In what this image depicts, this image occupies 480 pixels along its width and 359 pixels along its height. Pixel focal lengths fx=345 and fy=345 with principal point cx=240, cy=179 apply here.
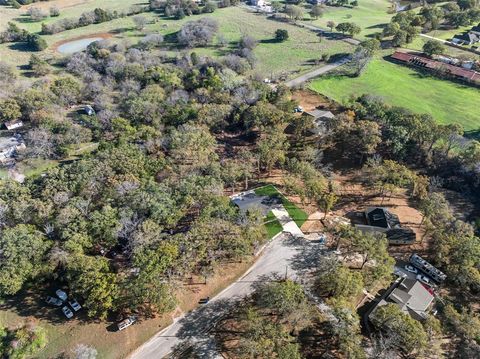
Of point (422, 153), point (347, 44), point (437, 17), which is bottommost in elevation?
point (422, 153)

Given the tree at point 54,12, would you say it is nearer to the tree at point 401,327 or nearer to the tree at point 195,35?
the tree at point 195,35

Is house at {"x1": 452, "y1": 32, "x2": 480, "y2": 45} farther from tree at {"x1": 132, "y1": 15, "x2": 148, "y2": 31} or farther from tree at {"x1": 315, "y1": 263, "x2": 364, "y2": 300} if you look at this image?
tree at {"x1": 132, "y1": 15, "x2": 148, "y2": 31}

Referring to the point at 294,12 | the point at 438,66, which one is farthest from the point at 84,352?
the point at 294,12

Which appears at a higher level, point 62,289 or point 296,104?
point 296,104

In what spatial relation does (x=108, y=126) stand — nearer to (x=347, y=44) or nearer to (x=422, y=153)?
(x=422, y=153)

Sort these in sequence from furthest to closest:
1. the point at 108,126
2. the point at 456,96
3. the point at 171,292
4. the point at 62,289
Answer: the point at 456,96 → the point at 108,126 → the point at 62,289 → the point at 171,292

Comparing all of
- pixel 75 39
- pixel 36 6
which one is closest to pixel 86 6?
pixel 36 6

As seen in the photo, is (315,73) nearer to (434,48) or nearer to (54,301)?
(434,48)
